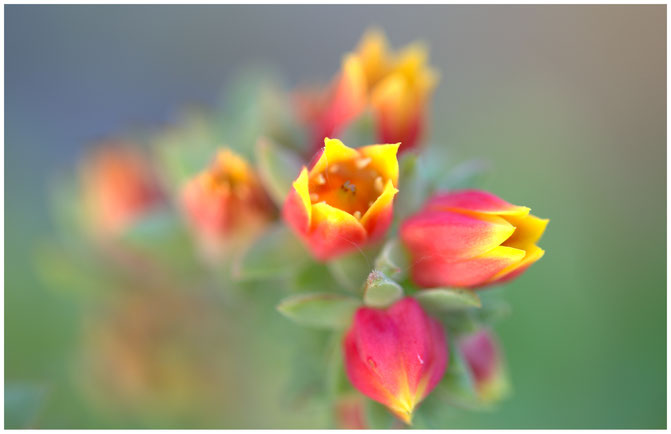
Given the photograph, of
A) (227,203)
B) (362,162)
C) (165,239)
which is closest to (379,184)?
(362,162)

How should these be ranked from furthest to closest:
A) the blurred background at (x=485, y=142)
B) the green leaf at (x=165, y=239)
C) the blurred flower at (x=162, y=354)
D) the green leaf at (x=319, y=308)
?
the blurred background at (x=485, y=142) → the blurred flower at (x=162, y=354) → the green leaf at (x=165, y=239) → the green leaf at (x=319, y=308)

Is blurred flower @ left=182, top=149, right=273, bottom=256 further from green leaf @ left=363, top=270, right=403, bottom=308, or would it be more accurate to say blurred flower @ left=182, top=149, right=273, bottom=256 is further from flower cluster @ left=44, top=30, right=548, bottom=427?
green leaf @ left=363, top=270, right=403, bottom=308

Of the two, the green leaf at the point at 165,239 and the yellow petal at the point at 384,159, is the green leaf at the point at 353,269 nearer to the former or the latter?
the yellow petal at the point at 384,159

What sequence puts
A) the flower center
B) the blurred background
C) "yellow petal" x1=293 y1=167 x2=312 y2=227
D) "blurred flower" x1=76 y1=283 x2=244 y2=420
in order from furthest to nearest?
the blurred background, "blurred flower" x1=76 y1=283 x2=244 y2=420, the flower center, "yellow petal" x1=293 y1=167 x2=312 y2=227

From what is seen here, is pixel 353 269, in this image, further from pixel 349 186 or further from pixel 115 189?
pixel 115 189

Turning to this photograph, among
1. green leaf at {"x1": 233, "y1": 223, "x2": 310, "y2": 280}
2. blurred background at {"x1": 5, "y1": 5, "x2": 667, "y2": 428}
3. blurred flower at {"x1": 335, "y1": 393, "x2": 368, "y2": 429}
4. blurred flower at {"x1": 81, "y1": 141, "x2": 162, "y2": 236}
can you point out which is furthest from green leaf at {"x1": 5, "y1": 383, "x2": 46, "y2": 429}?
blurred flower at {"x1": 335, "y1": 393, "x2": 368, "y2": 429}

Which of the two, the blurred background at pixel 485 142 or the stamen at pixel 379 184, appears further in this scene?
the blurred background at pixel 485 142

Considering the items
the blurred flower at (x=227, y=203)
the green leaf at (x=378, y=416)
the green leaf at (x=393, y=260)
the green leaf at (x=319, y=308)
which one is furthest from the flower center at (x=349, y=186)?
the green leaf at (x=378, y=416)
